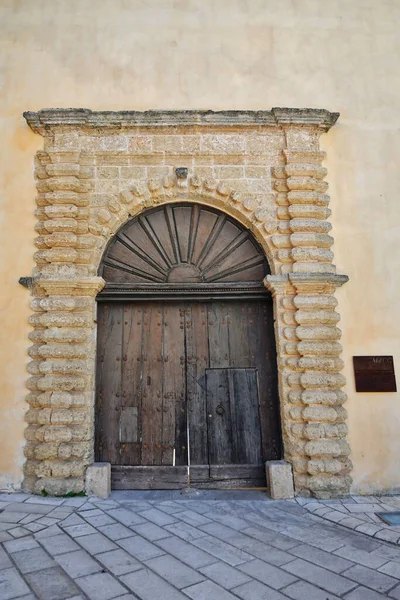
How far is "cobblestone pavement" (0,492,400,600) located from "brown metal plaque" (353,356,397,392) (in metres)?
1.09

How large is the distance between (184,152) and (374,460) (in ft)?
12.5

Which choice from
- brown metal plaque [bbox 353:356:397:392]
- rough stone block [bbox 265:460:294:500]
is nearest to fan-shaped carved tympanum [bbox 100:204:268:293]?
Answer: brown metal plaque [bbox 353:356:397:392]

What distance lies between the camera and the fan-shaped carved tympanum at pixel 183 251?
14.6ft

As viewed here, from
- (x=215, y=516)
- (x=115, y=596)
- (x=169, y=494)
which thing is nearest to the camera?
(x=115, y=596)

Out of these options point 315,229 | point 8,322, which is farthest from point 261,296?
point 8,322

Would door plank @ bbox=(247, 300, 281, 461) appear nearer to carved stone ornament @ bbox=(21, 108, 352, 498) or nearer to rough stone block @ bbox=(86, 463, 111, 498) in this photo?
carved stone ornament @ bbox=(21, 108, 352, 498)

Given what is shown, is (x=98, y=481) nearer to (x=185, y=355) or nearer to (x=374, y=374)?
(x=185, y=355)

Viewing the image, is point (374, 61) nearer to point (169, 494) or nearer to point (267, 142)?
point (267, 142)

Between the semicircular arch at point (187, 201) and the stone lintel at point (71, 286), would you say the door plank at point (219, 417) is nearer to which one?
the semicircular arch at point (187, 201)

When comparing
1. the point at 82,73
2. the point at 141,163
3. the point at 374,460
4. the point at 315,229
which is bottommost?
the point at 374,460

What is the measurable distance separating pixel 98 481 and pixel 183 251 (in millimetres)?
2514

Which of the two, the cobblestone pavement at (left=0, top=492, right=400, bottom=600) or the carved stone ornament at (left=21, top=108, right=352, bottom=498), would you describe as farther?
the carved stone ornament at (left=21, top=108, right=352, bottom=498)

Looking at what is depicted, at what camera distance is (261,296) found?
4438 millimetres

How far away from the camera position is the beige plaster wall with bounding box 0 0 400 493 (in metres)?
4.34
